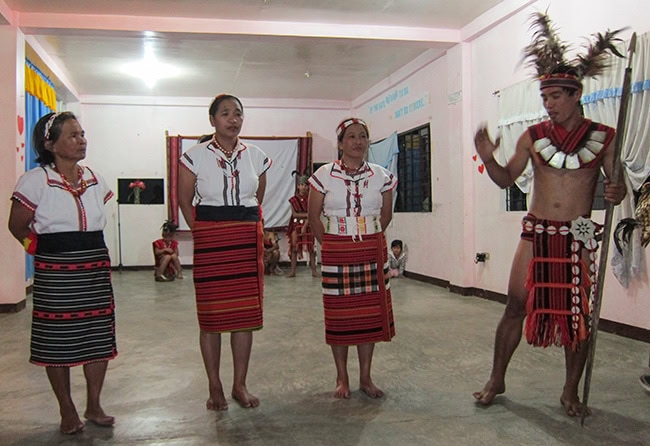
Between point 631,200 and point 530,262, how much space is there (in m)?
2.11

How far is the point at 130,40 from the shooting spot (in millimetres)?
7105

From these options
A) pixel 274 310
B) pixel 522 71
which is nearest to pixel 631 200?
pixel 522 71

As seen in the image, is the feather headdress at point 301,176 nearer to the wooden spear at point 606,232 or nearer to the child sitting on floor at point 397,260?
the child sitting on floor at point 397,260

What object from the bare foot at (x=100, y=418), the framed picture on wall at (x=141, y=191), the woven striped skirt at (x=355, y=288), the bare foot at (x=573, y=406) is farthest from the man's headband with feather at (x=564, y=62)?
the framed picture on wall at (x=141, y=191)

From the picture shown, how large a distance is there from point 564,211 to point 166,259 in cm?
732

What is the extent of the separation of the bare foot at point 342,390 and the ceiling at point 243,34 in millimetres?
4074

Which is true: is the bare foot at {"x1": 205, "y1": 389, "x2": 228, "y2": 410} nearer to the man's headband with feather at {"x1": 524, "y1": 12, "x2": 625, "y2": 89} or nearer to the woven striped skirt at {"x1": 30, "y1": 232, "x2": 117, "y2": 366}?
the woven striped skirt at {"x1": 30, "y1": 232, "x2": 117, "y2": 366}

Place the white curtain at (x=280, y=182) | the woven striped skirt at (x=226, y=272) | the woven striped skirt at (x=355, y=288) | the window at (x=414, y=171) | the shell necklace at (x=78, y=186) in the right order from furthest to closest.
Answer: the white curtain at (x=280, y=182) → the window at (x=414, y=171) → the woven striped skirt at (x=355, y=288) → the woven striped skirt at (x=226, y=272) → the shell necklace at (x=78, y=186)

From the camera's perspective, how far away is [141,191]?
35.1ft

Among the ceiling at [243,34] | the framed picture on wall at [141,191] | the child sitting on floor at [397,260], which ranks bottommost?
the child sitting on floor at [397,260]

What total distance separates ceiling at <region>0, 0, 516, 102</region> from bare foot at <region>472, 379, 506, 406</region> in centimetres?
418

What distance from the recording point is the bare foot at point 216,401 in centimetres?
286

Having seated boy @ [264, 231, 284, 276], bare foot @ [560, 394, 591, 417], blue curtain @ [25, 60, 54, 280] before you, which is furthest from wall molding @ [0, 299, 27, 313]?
bare foot @ [560, 394, 591, 417]

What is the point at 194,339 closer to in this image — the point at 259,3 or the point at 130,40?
the point at 259,3
